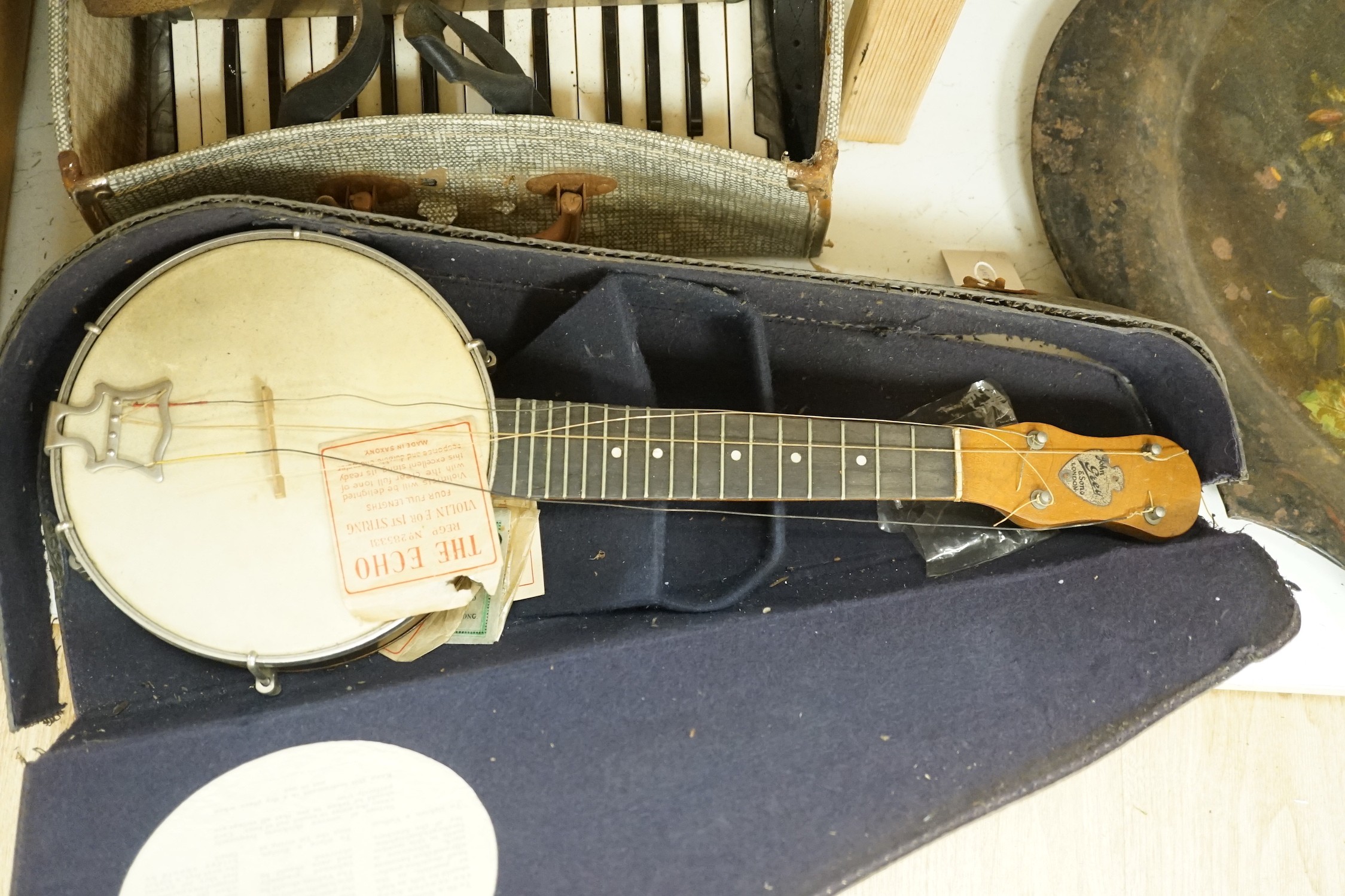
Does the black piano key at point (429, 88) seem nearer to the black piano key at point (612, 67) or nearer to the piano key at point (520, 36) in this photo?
the piano key at point (520, 36)

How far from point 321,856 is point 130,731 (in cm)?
23

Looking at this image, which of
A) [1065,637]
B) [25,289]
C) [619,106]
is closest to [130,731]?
[25,289]

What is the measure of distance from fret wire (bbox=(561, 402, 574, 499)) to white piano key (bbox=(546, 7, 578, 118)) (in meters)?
0.42

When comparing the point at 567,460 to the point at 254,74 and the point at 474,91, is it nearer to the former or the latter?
the point at 474,91

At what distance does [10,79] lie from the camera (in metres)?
1.12

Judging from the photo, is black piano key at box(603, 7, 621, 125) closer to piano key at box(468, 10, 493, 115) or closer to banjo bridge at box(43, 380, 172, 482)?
piano key at box(468, 10, 493, 115)

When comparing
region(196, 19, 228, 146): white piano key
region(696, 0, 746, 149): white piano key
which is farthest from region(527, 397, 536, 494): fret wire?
region(196, 19, 228, 146): white piano key

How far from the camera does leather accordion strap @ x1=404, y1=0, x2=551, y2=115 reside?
0.94 m

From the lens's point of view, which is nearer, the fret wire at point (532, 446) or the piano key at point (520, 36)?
the fret wire at point (532, 446)

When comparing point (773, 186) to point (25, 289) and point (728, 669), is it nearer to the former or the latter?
point (728, 669)

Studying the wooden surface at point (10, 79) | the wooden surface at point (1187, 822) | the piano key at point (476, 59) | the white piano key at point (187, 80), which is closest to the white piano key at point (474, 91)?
the piano key at point (476, 59)

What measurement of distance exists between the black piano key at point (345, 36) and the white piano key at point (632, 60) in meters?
0.32

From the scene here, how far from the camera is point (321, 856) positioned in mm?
917

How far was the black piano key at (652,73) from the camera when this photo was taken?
112 centimetres
